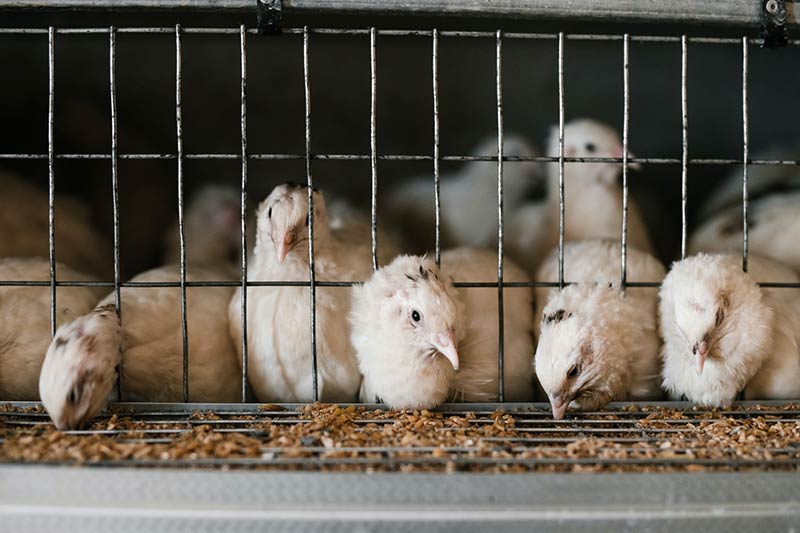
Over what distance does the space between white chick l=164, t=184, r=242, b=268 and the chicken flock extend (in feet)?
1.23

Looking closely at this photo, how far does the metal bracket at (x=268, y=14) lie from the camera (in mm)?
1727

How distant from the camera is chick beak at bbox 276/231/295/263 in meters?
1.89

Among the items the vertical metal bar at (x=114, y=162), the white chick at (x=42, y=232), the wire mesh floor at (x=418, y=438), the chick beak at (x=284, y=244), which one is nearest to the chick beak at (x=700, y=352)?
the wire mesh floor at (x=418, y=438)

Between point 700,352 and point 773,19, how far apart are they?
0.79 m

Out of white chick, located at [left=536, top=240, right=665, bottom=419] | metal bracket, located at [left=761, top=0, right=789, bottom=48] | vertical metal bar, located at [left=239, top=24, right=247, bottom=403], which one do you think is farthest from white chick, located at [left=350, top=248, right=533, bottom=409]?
metal bracket, located at [left=761, top=0, right=789, bottom=48]

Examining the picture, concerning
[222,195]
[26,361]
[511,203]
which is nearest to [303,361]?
[26,361]

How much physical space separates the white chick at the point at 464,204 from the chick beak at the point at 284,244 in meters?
0.87

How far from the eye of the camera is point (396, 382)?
1.76 m

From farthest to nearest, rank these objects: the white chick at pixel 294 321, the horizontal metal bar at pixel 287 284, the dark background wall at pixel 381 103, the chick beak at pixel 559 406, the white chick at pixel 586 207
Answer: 1. the dark background wall at pixel 381 103
2. the white chick at pixel 586 207
3. the white chick at pixel 294 321
4. the horizontal metal bar at pixel 287 284
5. the chick beak at pixel 559 406

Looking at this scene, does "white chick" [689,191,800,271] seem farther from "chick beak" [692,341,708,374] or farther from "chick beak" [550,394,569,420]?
"chick beak" [550,394,569,420]

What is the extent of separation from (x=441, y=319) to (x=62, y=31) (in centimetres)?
108

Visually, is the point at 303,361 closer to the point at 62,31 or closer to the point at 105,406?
the point at 105,406

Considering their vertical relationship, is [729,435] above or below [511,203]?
below

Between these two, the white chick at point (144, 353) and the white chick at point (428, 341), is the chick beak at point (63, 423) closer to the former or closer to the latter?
the white chick at point (144, 353)
